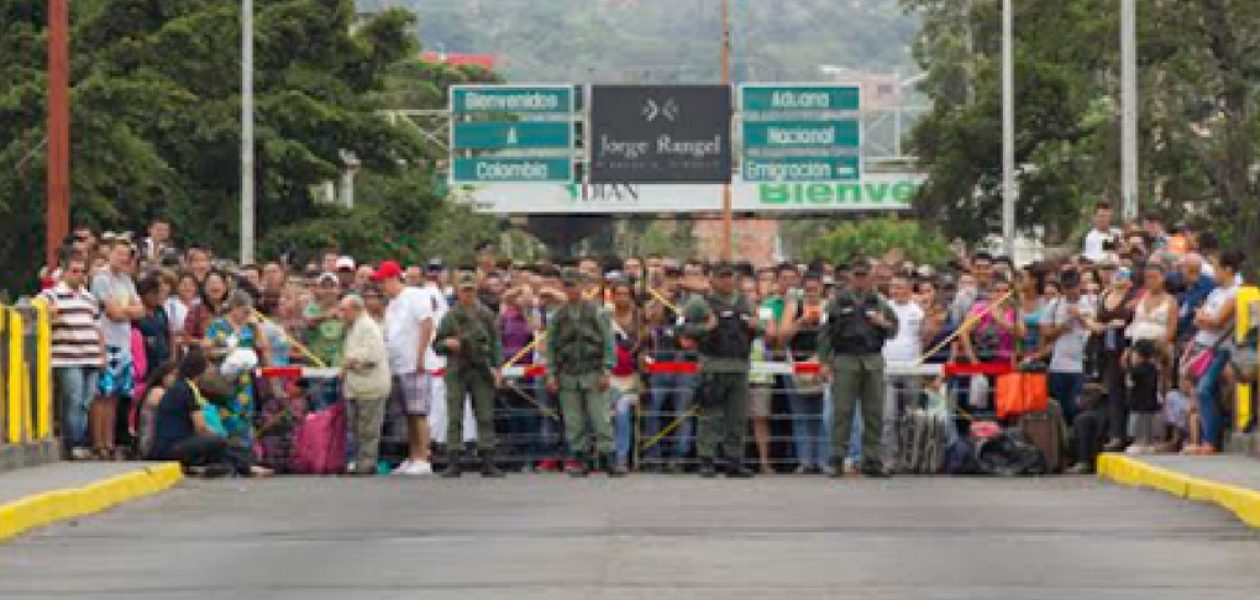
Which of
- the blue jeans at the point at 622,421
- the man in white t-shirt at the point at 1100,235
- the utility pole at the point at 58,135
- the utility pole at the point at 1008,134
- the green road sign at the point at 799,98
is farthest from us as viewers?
the green road sign at the point at 799,98

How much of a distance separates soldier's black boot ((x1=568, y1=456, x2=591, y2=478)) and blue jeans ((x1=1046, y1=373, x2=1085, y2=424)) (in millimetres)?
4024

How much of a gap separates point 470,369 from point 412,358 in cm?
113

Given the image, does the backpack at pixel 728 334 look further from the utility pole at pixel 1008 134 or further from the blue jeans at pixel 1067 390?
the utility pole at pixel 1008 134

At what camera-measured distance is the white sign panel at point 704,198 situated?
90.2 meters

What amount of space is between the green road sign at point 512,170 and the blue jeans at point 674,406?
129 ft

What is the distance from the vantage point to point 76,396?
28922 mm

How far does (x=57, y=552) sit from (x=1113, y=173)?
37.6 metres

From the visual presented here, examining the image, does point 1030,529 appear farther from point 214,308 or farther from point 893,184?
point 893,184

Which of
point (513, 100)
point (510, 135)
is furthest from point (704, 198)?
point (510, 135)

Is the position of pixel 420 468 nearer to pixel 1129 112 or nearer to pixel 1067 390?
pixel 1067 390

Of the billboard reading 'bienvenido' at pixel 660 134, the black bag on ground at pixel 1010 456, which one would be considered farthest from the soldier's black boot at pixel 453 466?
the billboard reading 'bienvenido' at pixel 660 134

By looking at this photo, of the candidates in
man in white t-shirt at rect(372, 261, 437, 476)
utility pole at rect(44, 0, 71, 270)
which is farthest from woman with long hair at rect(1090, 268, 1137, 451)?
utility pole at rect(44, 0, 71, 270)

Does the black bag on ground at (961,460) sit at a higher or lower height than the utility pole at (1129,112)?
lower

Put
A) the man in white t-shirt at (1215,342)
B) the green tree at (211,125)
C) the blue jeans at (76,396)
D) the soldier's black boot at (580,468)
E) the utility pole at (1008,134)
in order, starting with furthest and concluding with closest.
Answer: the utility pole at (1008,134), the green tree at (211,125), the soldier's black boot at (580,468), the blue jeans at (76,396), the man in white t-shirt at (1215,342)
